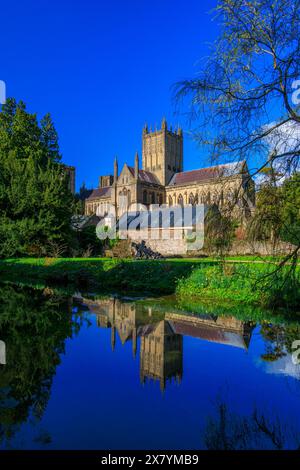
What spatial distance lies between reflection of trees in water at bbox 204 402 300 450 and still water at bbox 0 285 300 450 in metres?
0.01

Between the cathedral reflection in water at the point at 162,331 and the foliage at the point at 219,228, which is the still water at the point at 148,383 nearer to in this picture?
the cathedral reflection in water at the point at 162,331

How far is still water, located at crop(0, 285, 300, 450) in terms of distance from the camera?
3281 millimetres

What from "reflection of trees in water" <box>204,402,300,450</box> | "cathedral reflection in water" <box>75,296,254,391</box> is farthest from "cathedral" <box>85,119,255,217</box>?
"reflection of trees in water" <box>204,402,300,450</box>

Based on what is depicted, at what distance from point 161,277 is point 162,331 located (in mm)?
6397

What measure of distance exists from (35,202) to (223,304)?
1614 centimetres

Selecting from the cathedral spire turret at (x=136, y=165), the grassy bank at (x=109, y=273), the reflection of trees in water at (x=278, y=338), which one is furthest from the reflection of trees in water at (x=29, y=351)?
the cathedral spire turret at (x=136, y=165)

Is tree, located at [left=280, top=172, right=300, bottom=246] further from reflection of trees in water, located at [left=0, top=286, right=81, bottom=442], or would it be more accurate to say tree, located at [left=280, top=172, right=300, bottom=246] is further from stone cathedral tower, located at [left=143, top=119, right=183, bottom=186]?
stone cathedral tower, located at [left=143, top=119, right=183, bottom=186]

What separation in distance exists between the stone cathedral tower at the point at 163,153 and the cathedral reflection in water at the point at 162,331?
2030 inches

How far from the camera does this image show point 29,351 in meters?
5.71

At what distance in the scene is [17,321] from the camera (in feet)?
25.8

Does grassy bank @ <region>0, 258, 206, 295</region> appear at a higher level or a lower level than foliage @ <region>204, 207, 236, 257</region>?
lower

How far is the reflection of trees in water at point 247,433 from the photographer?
10.2 ft

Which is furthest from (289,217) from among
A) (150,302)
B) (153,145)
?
(153,145)

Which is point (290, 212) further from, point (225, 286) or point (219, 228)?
point (225, 286)
